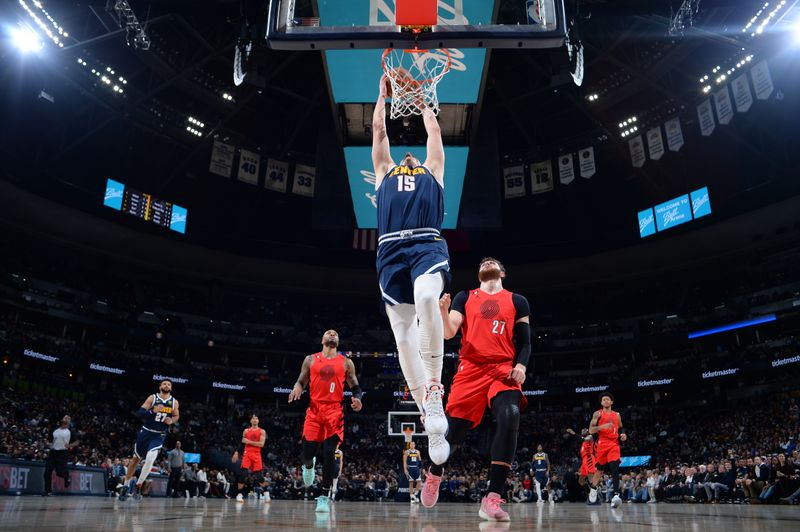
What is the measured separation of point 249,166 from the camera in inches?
1373

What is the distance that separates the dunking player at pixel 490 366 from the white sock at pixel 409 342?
316 millimetres

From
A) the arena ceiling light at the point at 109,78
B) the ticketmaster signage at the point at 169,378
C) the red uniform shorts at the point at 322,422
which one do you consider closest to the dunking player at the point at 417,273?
the red uniform shorts at the point at 322,422

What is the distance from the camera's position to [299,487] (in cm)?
2923

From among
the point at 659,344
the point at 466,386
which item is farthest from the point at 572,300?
the point at 466,386

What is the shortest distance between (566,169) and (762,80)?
1083 centimetres

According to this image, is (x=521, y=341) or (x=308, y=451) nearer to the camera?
(x=521, y=341)

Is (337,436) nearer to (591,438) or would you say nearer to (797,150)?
(591,438)

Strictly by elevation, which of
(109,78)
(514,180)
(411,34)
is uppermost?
(109,78)

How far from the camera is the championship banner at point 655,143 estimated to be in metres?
30.7

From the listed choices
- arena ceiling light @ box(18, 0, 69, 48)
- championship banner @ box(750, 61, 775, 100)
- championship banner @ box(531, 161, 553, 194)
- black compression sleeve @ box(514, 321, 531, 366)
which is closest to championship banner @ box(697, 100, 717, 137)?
championship banner @ box(750, 61, 775, 100)

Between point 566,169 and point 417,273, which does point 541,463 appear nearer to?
point 566,169

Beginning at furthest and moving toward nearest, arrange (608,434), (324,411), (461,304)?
(608,434) < (324,411) < (461,304)

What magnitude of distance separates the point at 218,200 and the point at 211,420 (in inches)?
558

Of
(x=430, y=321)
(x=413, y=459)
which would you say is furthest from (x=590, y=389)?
(x=430, y=321)
